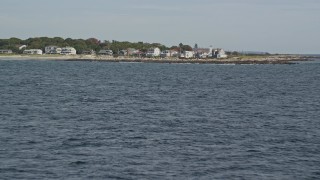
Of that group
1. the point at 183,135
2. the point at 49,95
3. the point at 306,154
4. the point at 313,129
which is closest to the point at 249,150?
the point at 306,154

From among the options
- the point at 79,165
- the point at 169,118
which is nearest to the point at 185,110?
the point at 169,118

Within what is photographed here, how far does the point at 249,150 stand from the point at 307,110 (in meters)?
Result: 21.3

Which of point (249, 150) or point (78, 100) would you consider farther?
point (78, 100)

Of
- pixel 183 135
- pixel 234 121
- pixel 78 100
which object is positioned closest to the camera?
pixel 183 135

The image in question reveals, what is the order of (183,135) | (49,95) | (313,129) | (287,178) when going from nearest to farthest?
(287,178)
(183,135)
(313,129)
(49,95)

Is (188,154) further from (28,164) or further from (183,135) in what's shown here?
(28,164)

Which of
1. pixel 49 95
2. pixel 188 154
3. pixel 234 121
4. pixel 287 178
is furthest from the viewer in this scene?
pixel 49 95

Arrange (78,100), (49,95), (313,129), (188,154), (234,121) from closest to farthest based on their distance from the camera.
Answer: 1. (188,154)
2. (313,129)
3. (234,121)
4. (78,100)
5. (49,95)

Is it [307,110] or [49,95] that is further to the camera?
[49,95]

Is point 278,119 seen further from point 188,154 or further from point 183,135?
point 188,154

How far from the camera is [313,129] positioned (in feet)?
120

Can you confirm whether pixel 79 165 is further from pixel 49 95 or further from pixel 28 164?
pixel 49 95

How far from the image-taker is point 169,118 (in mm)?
41312

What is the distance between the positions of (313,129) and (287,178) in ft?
46.3
